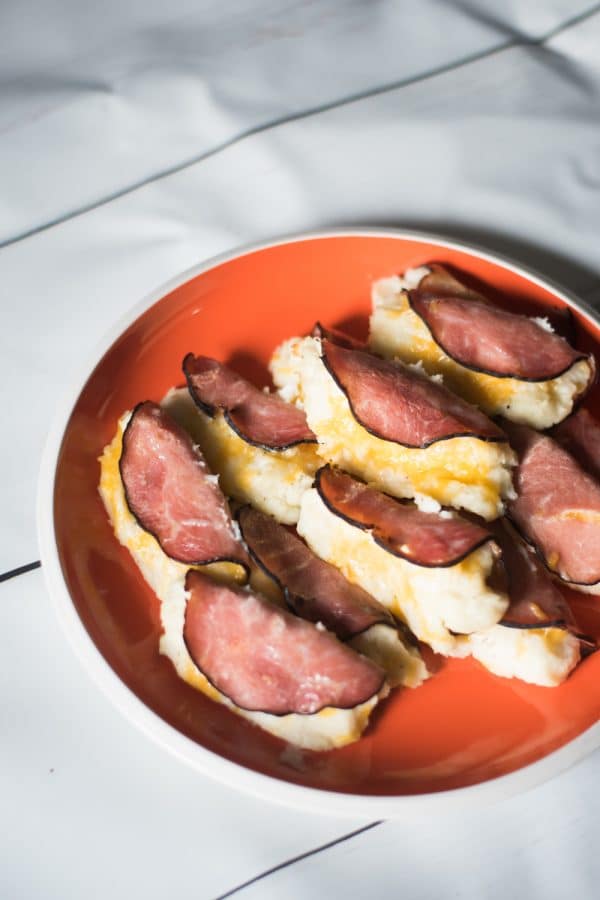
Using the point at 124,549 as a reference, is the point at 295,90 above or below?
above

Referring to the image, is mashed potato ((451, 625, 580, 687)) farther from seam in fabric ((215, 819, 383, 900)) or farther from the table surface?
seam in fabric ((215, 819, 383, 900))

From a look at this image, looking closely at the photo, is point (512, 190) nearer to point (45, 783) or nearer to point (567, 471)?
point (567, 471)

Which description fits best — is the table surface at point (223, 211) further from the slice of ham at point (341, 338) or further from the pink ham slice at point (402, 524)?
the pink ham slice at point (402, 524)

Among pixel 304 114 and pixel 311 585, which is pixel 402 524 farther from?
pixel 304 114

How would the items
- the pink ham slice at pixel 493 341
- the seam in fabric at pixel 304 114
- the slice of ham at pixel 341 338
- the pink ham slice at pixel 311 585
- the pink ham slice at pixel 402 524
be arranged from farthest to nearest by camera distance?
1. the seam in fabric at pixel 304 114
2. the slice of ham at pixel 341 338
3. the pink ham slice at pixel 493 341
4. the pink ham slice at pixel 311 585
5. the pink ham slice at pixel 402 524

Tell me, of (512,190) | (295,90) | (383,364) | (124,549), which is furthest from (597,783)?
(295,90)

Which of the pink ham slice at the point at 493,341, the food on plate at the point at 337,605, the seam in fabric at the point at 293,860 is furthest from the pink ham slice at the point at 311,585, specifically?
the pink ham slice at the point at 493,341
